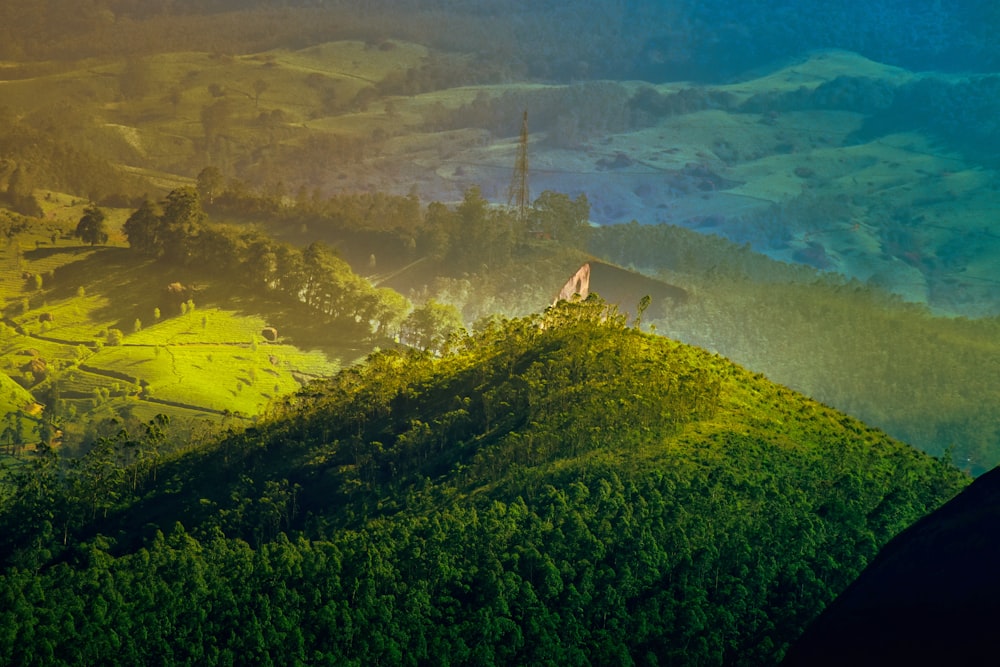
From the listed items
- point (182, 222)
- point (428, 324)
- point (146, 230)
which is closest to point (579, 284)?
point (428, 324)

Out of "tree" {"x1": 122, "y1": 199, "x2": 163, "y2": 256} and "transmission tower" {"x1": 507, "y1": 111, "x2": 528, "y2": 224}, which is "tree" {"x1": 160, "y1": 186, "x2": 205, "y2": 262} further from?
"transmission tower" {"x1": 507, "y1": 111, "x2": 528, "y2": 224}

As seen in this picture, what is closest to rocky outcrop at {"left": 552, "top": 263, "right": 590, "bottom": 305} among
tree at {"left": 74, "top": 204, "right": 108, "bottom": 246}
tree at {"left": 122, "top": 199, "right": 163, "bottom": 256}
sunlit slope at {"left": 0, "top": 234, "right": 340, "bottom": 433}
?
sunlit slope at {"left": 0, "top": 234, "right": 340, "bottom": 433}

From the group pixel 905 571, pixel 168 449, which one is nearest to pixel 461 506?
pixel 905 571

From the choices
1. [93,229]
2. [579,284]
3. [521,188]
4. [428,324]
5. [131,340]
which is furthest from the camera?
[521,188]

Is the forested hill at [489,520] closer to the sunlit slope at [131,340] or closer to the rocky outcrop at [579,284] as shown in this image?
the sunlit slope at [131,340]

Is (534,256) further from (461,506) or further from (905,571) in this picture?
(905,571)

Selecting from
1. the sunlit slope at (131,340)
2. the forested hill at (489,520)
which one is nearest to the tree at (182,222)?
the sunlit slope at (131,340)

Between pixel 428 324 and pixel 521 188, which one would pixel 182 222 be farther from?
pixel 521 188

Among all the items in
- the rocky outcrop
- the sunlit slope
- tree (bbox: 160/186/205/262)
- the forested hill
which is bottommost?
the sunlit slope
